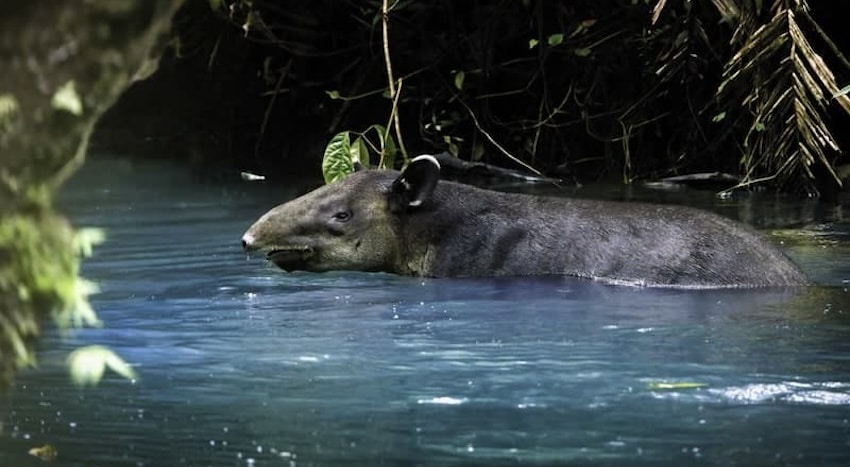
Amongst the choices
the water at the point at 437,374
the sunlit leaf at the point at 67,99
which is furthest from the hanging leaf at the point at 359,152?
the sunlit leaf at the point at 67,99

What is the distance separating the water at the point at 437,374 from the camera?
16.6 feet

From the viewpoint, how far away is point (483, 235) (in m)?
9.42

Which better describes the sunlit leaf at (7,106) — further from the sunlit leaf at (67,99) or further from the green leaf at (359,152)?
the green leaf at (359,152)

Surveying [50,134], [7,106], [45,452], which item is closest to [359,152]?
[45,452]

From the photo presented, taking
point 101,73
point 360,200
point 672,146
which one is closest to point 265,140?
point 672,146

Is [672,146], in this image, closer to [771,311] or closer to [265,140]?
[265,140]

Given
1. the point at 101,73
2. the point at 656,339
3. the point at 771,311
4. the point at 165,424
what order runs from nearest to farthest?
the point at 101,73, the point at 165,424, the point at 656,339, the point at 771,311

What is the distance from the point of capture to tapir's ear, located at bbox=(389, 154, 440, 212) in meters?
9.30

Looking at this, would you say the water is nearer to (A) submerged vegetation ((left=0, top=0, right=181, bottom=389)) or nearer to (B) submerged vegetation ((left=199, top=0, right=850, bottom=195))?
(A) submerged vegetation ((left=0, top=0, right=181, bottom=389))

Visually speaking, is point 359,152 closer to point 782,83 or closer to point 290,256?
point 290,256

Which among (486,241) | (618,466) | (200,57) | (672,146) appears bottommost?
(618,466)

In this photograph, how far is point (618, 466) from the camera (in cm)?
480

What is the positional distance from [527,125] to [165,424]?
389 inches

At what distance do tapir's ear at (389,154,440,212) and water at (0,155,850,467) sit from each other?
0.49 m
